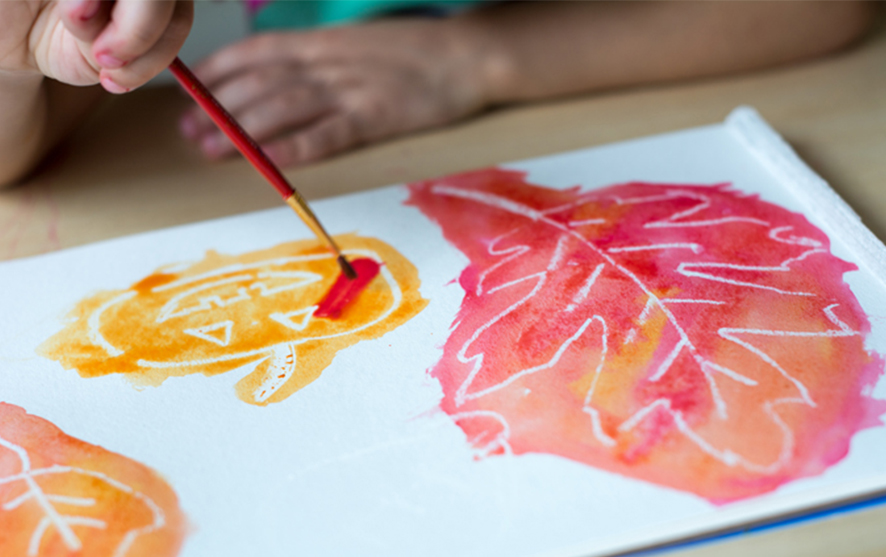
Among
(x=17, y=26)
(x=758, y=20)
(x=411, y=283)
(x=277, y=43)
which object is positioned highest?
(x=17, y=26)

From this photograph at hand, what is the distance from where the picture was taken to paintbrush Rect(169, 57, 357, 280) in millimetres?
403

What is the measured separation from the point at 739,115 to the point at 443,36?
0.27m

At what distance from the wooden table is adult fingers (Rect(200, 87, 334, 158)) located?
5 cm

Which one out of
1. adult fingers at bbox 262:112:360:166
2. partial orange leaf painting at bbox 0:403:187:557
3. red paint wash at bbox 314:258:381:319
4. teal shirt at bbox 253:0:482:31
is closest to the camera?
partial orange leaf painting at bbox 0:403:187:557

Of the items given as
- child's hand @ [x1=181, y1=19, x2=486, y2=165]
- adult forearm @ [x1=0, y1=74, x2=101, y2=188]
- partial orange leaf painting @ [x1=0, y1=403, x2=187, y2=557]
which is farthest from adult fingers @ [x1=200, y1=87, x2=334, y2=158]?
partial orange leaf painting @ [x1=0, y1=403, x2=187, y2=557]

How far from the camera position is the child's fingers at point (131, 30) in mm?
350

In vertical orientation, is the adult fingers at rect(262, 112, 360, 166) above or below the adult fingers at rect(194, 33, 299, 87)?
below

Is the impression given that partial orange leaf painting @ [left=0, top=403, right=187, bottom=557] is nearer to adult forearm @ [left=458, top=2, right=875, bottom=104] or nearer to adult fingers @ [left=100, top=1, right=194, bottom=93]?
adult fingers @ [left=100, top=1, right=194, bottom=93]

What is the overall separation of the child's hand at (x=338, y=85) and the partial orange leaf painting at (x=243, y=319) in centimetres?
16

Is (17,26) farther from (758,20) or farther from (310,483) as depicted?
(758,20)

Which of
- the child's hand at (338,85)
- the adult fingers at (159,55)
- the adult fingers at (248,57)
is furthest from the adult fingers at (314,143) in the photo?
the adult fingers at (159,55)

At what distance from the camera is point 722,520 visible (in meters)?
0.30

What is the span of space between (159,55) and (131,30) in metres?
0.03


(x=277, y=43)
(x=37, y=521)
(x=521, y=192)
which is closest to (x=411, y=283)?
(x=521, y=192)
